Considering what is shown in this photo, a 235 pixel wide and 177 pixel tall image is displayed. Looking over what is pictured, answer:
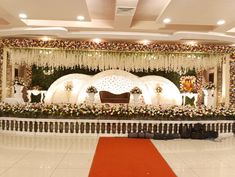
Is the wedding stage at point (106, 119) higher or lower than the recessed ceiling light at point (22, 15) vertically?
lower

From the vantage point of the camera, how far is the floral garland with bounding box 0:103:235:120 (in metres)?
8.52

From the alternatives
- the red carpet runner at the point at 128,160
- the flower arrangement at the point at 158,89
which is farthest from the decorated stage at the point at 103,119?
the flower arrangement at the point at 158,89

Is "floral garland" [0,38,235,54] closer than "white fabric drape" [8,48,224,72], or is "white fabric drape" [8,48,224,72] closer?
"floral garland" [0,38,235,54]

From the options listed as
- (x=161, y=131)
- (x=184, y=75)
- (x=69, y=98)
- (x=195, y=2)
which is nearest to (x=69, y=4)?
(x=195, y=2)

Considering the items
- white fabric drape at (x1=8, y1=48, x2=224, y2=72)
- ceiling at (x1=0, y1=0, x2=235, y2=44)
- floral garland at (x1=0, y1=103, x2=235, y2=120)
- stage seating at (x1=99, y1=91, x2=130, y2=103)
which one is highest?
ceiling at (x1=0, y1=0, x2=235, y2=44)

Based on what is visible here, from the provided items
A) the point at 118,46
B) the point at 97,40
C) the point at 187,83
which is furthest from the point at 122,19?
the point at 187,83

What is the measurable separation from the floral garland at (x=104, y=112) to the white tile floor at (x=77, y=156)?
763 mm

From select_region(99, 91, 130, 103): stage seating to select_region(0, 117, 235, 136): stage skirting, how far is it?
14.6 ft

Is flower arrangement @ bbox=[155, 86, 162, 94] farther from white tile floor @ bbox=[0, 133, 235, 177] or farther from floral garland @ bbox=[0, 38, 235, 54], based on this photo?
white tile floor @ bbox=[0, 133, 235, 177]

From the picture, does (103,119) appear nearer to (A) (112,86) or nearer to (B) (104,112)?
(B) (104,112)

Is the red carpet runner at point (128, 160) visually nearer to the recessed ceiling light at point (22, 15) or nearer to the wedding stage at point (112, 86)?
the recessed ceiling light at point (22, 15)

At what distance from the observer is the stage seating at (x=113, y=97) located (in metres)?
12.9

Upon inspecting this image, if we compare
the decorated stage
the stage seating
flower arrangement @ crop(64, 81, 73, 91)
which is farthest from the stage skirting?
flower arrangement @ crop(64, 81, 73, 91)

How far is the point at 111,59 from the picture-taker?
10.7 meters
